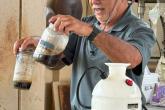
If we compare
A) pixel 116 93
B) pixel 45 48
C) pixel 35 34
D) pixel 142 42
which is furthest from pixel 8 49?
pixel 116 93

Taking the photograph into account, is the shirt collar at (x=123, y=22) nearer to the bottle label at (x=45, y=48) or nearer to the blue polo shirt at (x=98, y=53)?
the blue polo shirt at (x=98, y=53)

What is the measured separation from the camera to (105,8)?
5.38 ft

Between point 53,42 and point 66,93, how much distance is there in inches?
31.0

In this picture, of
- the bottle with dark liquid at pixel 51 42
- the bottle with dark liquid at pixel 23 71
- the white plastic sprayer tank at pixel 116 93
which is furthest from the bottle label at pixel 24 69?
the white plastic sprayer tank at pixel 116 93

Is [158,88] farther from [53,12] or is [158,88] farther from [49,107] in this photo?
[53,12]

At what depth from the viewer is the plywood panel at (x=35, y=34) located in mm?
1839

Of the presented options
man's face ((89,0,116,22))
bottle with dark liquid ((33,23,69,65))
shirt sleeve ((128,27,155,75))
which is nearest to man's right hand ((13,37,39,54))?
bottle with dark liquid ((33,23,69,65))

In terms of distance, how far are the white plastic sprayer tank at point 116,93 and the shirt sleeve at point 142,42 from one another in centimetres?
29

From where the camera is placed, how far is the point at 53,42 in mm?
1313

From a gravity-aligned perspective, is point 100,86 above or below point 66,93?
above

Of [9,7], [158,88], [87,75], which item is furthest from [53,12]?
[158,88]

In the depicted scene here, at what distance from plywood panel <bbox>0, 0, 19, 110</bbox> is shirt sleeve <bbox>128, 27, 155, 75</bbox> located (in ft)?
2.26

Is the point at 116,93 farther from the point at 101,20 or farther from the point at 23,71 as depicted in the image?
the point at 101,20

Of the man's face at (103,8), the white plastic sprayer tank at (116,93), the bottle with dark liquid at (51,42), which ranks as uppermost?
the man's face at (103,8)
